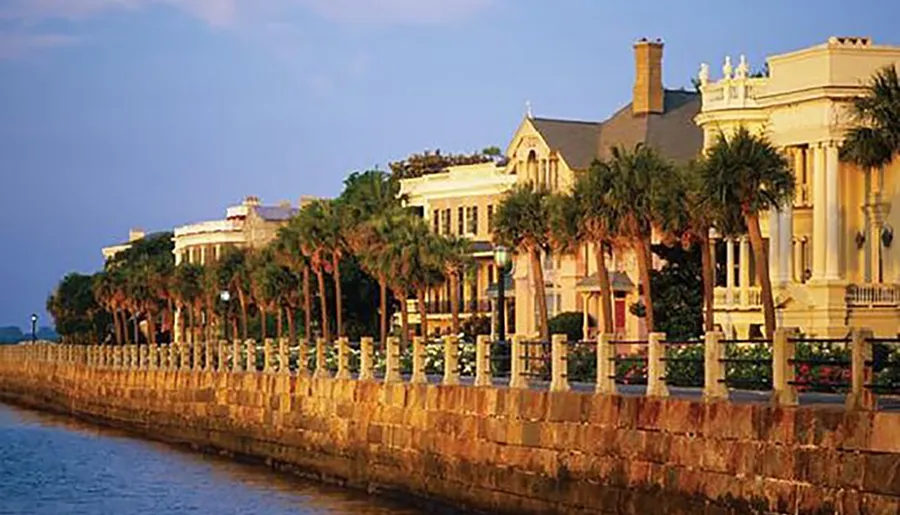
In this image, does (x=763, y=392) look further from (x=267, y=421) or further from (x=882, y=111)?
(x=267, y=421)

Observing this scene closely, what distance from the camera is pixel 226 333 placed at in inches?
4582

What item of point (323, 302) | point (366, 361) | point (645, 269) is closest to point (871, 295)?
point (645, 269)

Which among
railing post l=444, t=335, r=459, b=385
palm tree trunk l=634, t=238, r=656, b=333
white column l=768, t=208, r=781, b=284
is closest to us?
railing post l=444, t=335, r=459, b=385

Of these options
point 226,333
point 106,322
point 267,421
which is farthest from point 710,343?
point 106,322

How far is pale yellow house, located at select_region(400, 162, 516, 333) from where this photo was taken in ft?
296

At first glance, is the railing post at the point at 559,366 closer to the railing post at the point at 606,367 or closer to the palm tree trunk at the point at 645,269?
the railing post at the point at 606,367

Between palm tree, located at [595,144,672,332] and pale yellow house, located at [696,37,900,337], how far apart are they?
24.4 ft

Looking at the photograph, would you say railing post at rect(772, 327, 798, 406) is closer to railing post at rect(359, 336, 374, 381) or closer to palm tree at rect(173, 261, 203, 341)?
railing post at rect(359, 336, 374, 381)

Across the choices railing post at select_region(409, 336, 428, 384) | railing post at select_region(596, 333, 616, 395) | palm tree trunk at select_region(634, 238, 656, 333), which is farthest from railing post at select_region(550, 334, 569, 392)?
palm tree trunk at select_region(634, 238, 656, 333)

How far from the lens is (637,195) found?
53.2 metres

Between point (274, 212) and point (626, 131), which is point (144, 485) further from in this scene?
point (274, 212)

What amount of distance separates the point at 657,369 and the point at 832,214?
3080cm

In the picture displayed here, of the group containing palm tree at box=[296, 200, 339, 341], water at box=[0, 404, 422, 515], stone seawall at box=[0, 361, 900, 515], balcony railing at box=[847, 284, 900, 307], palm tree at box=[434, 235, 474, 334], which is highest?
palm tree at box=[296, 200, 339, 341]

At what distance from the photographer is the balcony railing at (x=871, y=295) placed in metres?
59.8
